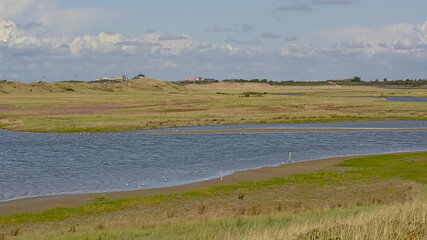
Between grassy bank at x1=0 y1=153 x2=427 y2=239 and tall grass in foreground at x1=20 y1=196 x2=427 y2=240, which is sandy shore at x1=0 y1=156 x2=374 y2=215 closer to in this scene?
grassy bank at x1=0 y1=153 x2=427 y2=239

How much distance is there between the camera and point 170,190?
97.5 ft

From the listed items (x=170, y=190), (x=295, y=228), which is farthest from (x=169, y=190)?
(x=295, y=228)

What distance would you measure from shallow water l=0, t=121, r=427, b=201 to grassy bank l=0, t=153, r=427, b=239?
19.7ft

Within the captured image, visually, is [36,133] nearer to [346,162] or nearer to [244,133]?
[244,133]

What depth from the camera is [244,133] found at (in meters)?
63.7

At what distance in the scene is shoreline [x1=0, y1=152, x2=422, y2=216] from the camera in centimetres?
2572

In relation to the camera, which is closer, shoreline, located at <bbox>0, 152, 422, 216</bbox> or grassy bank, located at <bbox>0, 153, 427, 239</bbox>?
grassy bank, located at <bbox>0, 153, 427, 239</bbox>

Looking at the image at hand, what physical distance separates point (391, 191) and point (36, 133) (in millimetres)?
48270

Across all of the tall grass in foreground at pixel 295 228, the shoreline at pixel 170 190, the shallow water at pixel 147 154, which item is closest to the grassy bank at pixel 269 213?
the tall grass in foreground at pixel 295 228

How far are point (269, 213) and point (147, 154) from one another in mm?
25698

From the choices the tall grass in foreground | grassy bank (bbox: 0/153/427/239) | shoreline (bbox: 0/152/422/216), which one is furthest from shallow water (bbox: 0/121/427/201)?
the tall grass in foreground

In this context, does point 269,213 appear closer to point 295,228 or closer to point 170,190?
point 295,228

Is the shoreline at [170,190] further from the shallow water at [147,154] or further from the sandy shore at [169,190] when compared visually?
the shallow water at [147,154]

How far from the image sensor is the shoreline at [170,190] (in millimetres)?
25719
